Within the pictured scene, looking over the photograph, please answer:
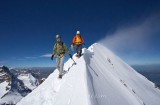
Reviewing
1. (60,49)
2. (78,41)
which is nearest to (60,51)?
(60,49)

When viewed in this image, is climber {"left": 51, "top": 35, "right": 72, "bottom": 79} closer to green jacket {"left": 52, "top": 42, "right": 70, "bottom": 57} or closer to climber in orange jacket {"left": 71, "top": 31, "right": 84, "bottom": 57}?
green jacket {"left": 52, "top": 42, "right": 70, "bottom": 57}

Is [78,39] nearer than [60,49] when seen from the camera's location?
No

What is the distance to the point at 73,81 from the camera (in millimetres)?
13141

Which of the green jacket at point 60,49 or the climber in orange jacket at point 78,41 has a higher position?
the climber in orange jacket at point 78,41

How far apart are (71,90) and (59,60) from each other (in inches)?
185

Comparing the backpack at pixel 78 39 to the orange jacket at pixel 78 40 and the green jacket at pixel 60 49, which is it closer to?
the orange jacket at pixel 78 40

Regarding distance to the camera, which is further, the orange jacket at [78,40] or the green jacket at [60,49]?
the orange jacket at [78,40]

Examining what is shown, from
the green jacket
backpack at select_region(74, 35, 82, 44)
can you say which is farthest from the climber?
backpack at select_region(74, 35, 82, 44)

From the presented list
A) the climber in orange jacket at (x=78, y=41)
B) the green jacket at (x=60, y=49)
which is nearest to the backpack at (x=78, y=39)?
the climber in orange jacket at (x=78, y=41)

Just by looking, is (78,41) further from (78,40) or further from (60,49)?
(60,49)

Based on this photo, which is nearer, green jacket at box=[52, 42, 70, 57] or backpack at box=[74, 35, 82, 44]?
green jacket at box=[52, 42, 70, 57]

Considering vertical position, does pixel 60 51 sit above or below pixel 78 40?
below

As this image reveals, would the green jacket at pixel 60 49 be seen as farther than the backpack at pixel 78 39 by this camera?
No

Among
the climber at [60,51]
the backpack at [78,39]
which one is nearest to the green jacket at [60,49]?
the climber at [60,51]
